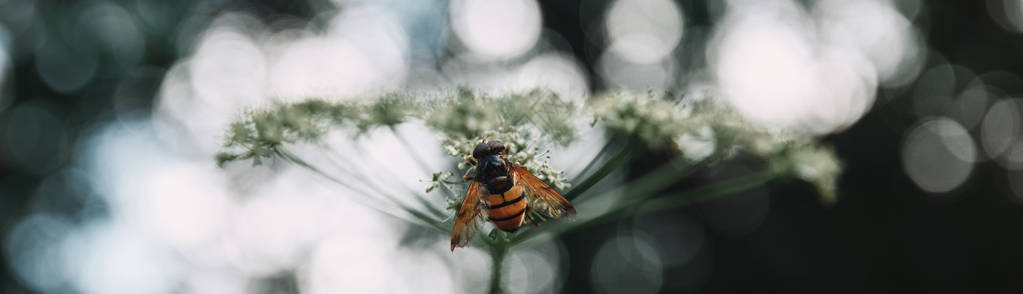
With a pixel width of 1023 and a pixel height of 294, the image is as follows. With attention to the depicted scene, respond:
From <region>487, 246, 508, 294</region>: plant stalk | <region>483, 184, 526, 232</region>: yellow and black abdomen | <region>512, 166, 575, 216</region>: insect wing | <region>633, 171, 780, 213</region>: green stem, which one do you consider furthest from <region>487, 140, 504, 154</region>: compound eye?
<region>633, 171, 780, 213</region>: green stem

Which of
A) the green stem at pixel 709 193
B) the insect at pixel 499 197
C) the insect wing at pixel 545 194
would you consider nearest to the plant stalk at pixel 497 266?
the insect at pixel 499 197

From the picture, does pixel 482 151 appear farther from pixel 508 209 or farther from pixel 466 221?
pixel 508 209

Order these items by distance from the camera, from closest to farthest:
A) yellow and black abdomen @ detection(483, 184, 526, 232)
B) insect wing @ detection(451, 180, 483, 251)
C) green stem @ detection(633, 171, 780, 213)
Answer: yellow and black abdomen @ detection(483, 184, 526, 232), insect wing @ detection(451, 180, 483, 251), green stem @ detection(633, 171, 780, 213)

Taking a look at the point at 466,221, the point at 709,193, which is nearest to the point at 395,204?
the point at 466,221

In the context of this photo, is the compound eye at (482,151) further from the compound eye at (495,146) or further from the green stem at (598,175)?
the green stem at (598,175)

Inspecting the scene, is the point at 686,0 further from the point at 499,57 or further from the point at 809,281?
the point at 809,281

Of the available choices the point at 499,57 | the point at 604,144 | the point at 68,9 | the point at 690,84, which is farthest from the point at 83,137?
the point at 604,144

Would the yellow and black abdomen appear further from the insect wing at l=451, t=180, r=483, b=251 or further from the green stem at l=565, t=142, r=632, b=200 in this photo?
the green stem at l=565, t=142, r=632, b=200
